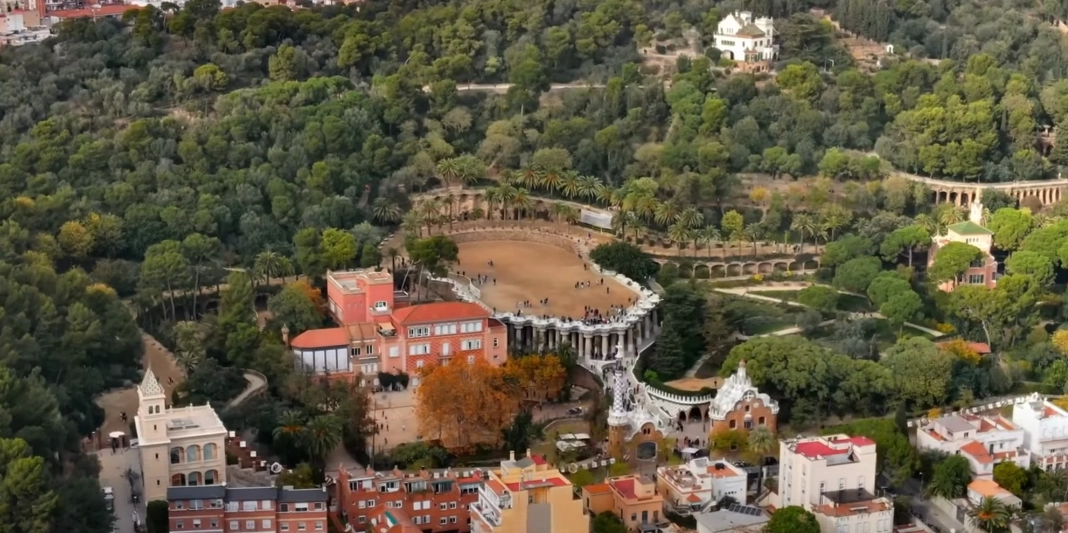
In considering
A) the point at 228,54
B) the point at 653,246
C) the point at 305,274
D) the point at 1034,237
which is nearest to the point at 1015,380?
the point at 1034,237

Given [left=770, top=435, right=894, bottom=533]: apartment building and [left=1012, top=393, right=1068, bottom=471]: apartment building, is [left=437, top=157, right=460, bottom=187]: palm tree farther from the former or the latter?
[left=1012, top=393, right=1068, bottom=471]: apartment building

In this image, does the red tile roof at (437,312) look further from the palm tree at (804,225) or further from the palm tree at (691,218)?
the palm tree at (804,225)

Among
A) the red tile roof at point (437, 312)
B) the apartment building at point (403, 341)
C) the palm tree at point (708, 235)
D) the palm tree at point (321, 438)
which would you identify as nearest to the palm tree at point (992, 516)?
the apartment building at point (403, 341)

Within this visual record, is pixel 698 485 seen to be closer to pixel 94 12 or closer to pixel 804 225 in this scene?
pixel 804 225

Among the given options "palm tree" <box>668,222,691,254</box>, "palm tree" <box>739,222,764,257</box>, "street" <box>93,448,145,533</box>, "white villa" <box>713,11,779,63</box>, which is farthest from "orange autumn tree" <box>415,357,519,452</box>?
"white villa" <box>713,11,779,63</box>

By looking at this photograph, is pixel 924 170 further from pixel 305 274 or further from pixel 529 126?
pixel 305 274

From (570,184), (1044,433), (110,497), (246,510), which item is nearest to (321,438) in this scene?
(246,510)
